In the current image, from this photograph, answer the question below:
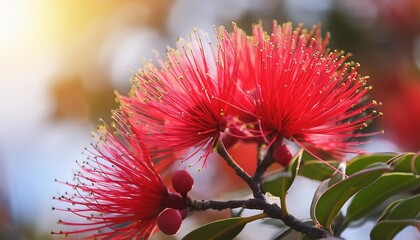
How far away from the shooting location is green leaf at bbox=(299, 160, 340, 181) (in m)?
2.20

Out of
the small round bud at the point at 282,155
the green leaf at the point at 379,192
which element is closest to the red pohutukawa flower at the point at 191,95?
the small round bud at the point at 282,155

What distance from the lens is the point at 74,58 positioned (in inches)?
163

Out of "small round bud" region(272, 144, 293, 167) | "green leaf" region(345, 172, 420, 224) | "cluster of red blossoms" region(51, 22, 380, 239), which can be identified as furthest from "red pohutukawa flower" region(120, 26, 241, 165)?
"green leaf" region(345, 172, 420, 224)

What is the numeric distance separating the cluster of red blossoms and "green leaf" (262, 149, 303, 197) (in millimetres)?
117

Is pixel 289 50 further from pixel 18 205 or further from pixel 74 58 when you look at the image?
pixel 74 58

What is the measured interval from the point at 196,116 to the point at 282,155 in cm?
26

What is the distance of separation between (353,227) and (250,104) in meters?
0.50

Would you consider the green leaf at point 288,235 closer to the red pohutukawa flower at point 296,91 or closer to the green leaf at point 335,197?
the green leaf at point 335,197

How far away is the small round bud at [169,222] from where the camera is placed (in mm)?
1830

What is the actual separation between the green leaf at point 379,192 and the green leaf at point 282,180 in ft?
0.87

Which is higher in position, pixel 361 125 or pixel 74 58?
pixel 74 58

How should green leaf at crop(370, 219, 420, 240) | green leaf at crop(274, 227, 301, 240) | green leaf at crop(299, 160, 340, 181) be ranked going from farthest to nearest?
1. green leaf at crop(299, 160, 340, 181)
2. green leaf at crop(274, 227, 301, 240)
3. green leaf at crop(370, 219, 420, 240)

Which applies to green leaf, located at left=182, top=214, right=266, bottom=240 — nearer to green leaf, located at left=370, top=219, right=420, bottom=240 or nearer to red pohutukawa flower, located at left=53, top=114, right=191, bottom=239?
red pohutukawa flower, located at left=53, top=114, right=191, bottom=239

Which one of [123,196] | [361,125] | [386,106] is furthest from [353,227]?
[386,106]
